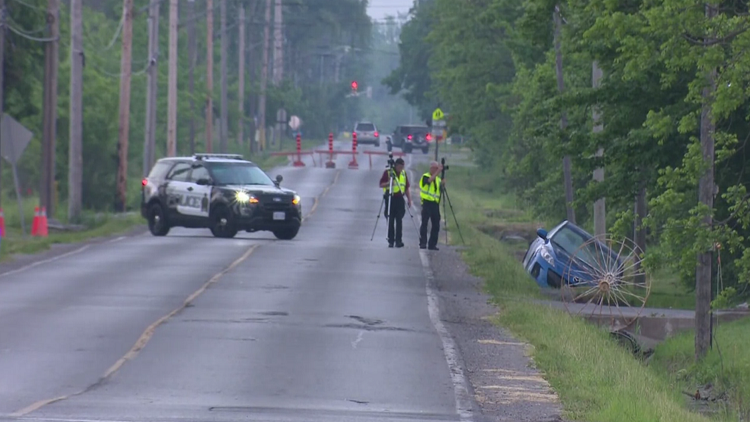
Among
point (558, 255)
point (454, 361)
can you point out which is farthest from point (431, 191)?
point (454, 361)

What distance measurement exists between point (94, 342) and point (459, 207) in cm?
3240

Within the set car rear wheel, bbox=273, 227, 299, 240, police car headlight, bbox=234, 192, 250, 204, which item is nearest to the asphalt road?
police car headlight, bbox=234, 192, 250, 204

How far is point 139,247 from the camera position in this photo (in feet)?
91.5

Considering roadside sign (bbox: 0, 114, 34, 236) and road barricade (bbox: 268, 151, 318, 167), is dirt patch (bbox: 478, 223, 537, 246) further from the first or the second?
road barricade (bbox: 268, 151, 318, 167)

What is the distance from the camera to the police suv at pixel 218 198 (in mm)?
29375

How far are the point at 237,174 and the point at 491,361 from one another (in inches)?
657

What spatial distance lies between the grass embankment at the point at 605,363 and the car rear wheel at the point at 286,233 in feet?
14.2

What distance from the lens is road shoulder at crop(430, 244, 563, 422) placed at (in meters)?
11.6

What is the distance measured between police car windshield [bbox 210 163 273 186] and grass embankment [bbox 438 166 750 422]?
17.2 feet

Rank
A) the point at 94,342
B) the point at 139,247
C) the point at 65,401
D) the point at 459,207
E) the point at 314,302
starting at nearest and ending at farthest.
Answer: the point at 65,401
the point at 94,342
the point at 314,302
the point at 139,247
the point at 459,207

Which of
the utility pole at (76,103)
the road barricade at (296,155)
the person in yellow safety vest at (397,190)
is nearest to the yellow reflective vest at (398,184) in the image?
the person in yellow safety vest at (397,190)

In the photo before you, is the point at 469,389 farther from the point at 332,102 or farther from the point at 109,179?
the point at 332,102

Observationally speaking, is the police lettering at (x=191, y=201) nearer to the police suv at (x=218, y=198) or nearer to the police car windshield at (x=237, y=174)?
the police suv at (x=218, y=198)

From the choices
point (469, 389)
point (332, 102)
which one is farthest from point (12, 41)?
point (332, 102)
